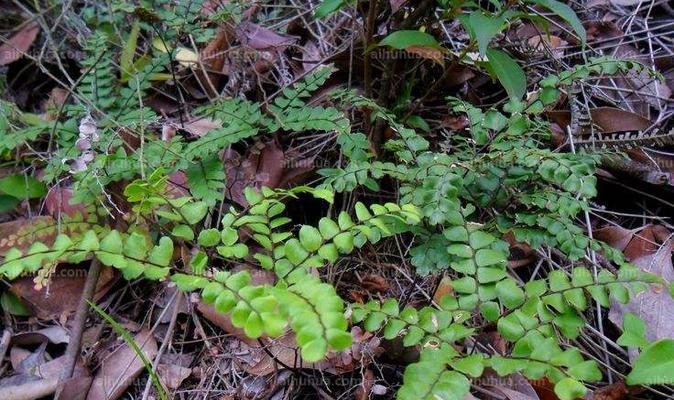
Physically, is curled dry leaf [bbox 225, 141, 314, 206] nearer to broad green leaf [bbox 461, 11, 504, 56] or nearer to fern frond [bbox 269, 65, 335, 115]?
fern frond [bbox 269, 65, 335, 115]

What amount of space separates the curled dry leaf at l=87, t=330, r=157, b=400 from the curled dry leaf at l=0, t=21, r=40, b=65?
1.82 m

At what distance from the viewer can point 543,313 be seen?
1.46 metres

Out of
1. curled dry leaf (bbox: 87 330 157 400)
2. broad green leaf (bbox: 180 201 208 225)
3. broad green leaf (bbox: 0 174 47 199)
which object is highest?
broad green leaf (bbox: 180 201 208 225)

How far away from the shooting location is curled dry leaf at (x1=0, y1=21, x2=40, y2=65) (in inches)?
122

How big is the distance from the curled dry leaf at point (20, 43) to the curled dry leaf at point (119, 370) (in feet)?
5.96

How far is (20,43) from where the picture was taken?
3203mm

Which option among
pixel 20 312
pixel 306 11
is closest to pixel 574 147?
pixel 306 11

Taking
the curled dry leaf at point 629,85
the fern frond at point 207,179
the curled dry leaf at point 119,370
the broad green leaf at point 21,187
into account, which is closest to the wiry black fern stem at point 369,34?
the fern frond at point 207,179

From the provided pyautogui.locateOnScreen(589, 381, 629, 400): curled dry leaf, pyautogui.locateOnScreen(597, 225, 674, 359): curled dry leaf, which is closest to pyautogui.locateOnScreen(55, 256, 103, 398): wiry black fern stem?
pyautogui.locateOnScreen(589, 381, 629, 400): curled dry leaf

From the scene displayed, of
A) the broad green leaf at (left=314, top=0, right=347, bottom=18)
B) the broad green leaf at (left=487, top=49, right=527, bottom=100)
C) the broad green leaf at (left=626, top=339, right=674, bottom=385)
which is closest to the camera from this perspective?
the broad green leaf at (left=626, top=339, right=674, bottom=385)

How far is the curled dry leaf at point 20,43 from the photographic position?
310cm

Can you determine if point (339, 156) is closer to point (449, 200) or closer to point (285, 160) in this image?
point (285, 160)

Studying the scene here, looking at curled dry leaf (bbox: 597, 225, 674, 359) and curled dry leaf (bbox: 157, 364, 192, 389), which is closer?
curled dry leaf (bbox: 597, 225, 674, 359)

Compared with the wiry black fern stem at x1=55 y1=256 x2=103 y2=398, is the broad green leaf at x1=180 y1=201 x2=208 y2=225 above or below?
above
